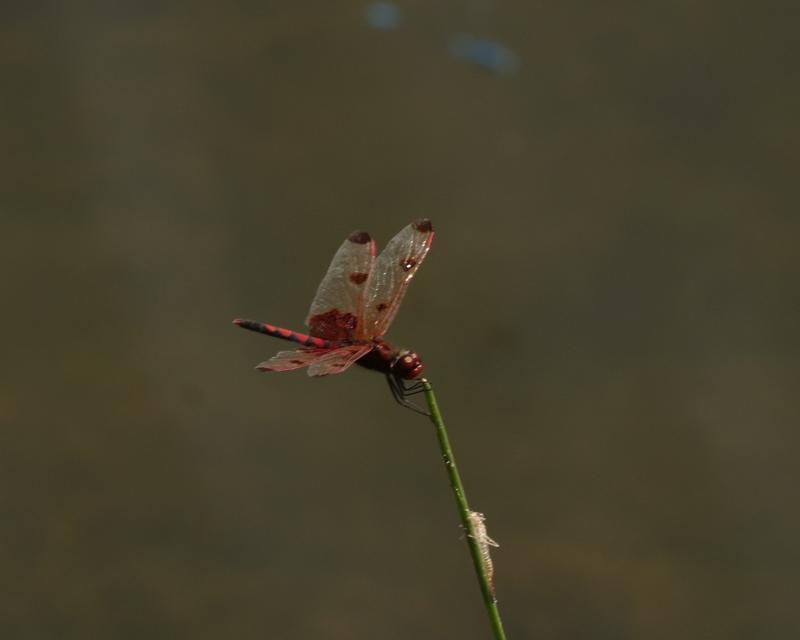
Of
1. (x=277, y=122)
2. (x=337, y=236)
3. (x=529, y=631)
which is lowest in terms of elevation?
(x=529, y=631)

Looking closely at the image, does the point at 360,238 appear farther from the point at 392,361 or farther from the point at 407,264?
the point at 392,361

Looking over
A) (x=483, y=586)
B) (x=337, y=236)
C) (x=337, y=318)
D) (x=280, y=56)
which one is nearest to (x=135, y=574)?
(x=337, y=236)

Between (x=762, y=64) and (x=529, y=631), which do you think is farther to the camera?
(x=762, y=64)

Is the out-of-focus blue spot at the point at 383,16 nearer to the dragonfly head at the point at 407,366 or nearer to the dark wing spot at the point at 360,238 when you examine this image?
the dark wing spot at the point at 360,238

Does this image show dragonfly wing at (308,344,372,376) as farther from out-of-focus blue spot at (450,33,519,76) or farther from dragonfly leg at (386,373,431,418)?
out-of-focus blue spot at (450,33,519,76)

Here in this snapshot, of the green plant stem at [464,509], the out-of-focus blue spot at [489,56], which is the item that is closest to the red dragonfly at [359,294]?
the green plant stem at [464,509]

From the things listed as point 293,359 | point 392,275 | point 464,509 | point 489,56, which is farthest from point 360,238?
point 489,56

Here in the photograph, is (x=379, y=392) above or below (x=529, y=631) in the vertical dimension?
above

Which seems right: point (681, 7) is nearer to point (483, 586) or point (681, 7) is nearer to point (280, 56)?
point (280, 56)
